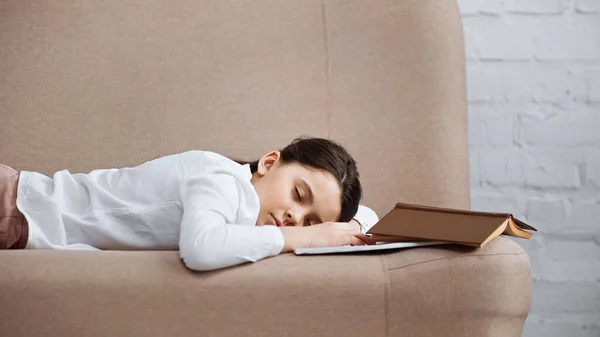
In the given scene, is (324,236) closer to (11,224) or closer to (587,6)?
(11,224)

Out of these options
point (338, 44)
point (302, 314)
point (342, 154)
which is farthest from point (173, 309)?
point (338, 44)

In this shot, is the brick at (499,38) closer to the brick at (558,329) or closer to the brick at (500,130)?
the brick at (500,130)

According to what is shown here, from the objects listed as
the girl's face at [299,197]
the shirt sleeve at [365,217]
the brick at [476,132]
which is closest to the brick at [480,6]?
the brick at [476,132]

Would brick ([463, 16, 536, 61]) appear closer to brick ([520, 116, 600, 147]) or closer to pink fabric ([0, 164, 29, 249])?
brick ([520, 116, 600, 147])

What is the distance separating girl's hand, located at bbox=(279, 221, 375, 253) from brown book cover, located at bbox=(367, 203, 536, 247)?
78 millimetres

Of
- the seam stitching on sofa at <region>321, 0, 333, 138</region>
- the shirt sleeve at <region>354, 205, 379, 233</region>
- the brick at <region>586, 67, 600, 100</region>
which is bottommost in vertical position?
the shirt sleeve at <region>354, 205, 379, 233</region>

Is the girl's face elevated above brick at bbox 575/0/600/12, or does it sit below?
below

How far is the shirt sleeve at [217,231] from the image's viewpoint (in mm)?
1408

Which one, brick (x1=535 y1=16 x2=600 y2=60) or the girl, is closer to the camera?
the girl

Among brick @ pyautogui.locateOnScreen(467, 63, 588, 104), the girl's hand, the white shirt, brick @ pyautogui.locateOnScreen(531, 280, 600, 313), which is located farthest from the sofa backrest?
brick @ pyautogui.locateOnScreen(531, 280, 600, 313)

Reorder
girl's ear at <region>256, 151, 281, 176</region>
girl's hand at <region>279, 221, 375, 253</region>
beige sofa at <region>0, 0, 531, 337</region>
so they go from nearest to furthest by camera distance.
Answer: girl's hand at <region>279, 221, 375, 253</region>, girl's ear at <region>256, 151, 281, 176</region>, beige sofa at <region>0, 0, 531, 337</region>

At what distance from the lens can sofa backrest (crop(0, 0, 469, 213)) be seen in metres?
2.10

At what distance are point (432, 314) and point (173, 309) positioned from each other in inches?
15.3

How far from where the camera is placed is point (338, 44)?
2.17 metres
